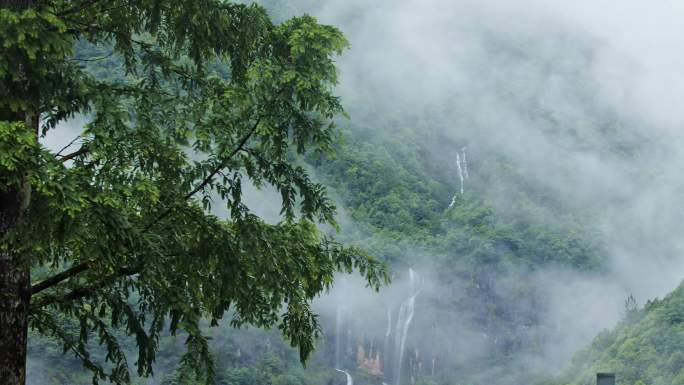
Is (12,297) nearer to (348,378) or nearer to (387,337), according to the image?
(348,378)

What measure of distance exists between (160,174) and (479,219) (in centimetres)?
11771

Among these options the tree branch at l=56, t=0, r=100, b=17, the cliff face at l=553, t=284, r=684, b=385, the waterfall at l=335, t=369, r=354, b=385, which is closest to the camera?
the tree branch at l=56, t=0, r=100, b=17

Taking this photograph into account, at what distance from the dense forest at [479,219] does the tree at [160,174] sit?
39267 mm

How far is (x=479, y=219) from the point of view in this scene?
126m

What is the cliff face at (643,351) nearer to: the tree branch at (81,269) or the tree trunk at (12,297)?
the tree branch at (81,269)

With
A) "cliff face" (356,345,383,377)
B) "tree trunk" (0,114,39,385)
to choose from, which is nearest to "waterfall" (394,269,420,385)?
"cliff face" (356,345,383,377)

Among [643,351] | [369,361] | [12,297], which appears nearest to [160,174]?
[12,297]

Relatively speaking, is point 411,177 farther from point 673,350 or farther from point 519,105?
point 673,350

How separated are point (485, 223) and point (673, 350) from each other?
71915mm

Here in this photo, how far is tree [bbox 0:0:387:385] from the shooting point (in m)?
7.89

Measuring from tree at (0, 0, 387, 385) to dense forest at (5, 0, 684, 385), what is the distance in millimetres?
39267

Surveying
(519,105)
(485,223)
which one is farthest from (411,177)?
(519,105)

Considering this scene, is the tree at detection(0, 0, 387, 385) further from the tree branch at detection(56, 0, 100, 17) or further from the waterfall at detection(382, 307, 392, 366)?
the waterfall at detection(382, 307, 392, 366)

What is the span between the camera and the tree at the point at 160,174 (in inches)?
311
